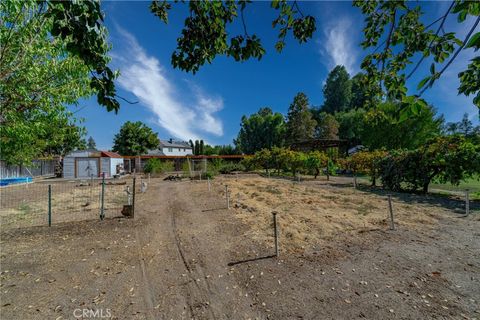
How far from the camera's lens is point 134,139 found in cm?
3656

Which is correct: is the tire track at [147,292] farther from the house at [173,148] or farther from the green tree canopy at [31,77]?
the house at [173,148]

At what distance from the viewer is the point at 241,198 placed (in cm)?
990

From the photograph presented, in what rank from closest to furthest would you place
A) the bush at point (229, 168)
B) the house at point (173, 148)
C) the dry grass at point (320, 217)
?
1. the dry grass at point (320, 217)
2. the bush at point (229, 168)
3. the house at point (173, 148)

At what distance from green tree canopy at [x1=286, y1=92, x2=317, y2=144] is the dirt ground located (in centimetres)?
3588

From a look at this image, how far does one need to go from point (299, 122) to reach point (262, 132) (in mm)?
7646

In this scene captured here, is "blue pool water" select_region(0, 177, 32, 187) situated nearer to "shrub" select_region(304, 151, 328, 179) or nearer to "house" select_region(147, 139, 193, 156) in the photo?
"shrub" select_region(304, 151, 328, 179)

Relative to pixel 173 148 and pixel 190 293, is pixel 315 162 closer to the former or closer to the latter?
pixel 190 293

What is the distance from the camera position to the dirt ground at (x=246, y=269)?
2881mm

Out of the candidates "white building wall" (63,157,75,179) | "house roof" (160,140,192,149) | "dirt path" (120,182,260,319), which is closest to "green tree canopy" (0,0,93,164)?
"dirt path" (120,182,260,319)

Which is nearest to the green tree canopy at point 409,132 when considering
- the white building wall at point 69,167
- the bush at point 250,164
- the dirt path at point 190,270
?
the bush at point 250,164

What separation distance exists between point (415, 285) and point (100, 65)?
4837 millimetres

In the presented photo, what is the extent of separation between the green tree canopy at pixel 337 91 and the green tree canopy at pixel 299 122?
1139cm

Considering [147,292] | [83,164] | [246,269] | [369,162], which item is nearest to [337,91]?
[369,162]

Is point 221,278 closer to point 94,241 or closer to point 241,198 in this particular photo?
point 94,241
